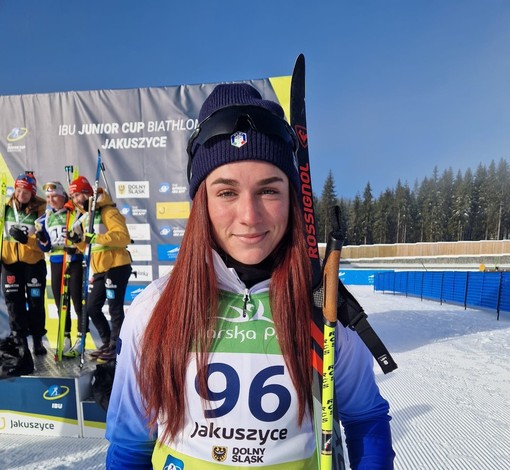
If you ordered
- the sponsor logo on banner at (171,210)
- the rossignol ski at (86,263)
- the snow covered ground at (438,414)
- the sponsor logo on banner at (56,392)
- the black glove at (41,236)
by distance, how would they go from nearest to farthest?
the snow covered ground at (438,414) → the sponsor logo on banner at (56,392) → the rossignol ski at (86,263) → the black glove at (41,236) → the sponsor logo on banner at (171,210)

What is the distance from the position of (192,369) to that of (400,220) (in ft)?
191

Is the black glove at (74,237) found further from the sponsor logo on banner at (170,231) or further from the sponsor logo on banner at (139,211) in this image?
the sponsor logo on banner at (170,231)

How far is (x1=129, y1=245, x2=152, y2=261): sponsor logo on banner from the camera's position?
16.2 feet

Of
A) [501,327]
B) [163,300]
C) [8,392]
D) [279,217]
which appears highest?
[279,217]

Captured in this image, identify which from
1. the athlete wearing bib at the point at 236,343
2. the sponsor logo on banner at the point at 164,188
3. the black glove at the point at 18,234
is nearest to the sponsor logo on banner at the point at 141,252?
the sponsor logo on banner at the point at 164,188

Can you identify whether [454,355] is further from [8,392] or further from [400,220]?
[400,220]

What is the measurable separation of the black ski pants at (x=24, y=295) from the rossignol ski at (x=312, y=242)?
165 inches

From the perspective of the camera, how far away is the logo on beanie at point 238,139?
1027 millimetres

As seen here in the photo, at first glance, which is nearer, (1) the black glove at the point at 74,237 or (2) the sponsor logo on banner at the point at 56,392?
(2) the sponsor logo on banner at the point at 56,392

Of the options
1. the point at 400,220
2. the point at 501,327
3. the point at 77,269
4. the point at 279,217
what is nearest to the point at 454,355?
the point at 501,327

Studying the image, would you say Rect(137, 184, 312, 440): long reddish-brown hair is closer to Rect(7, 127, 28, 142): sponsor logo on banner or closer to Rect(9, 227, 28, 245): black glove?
Rect(9, 227, 28, 245): black glove

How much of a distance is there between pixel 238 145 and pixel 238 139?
0.9 inches

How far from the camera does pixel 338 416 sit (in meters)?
1.07

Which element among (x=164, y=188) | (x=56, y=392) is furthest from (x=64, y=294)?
(x=164, y=188)
